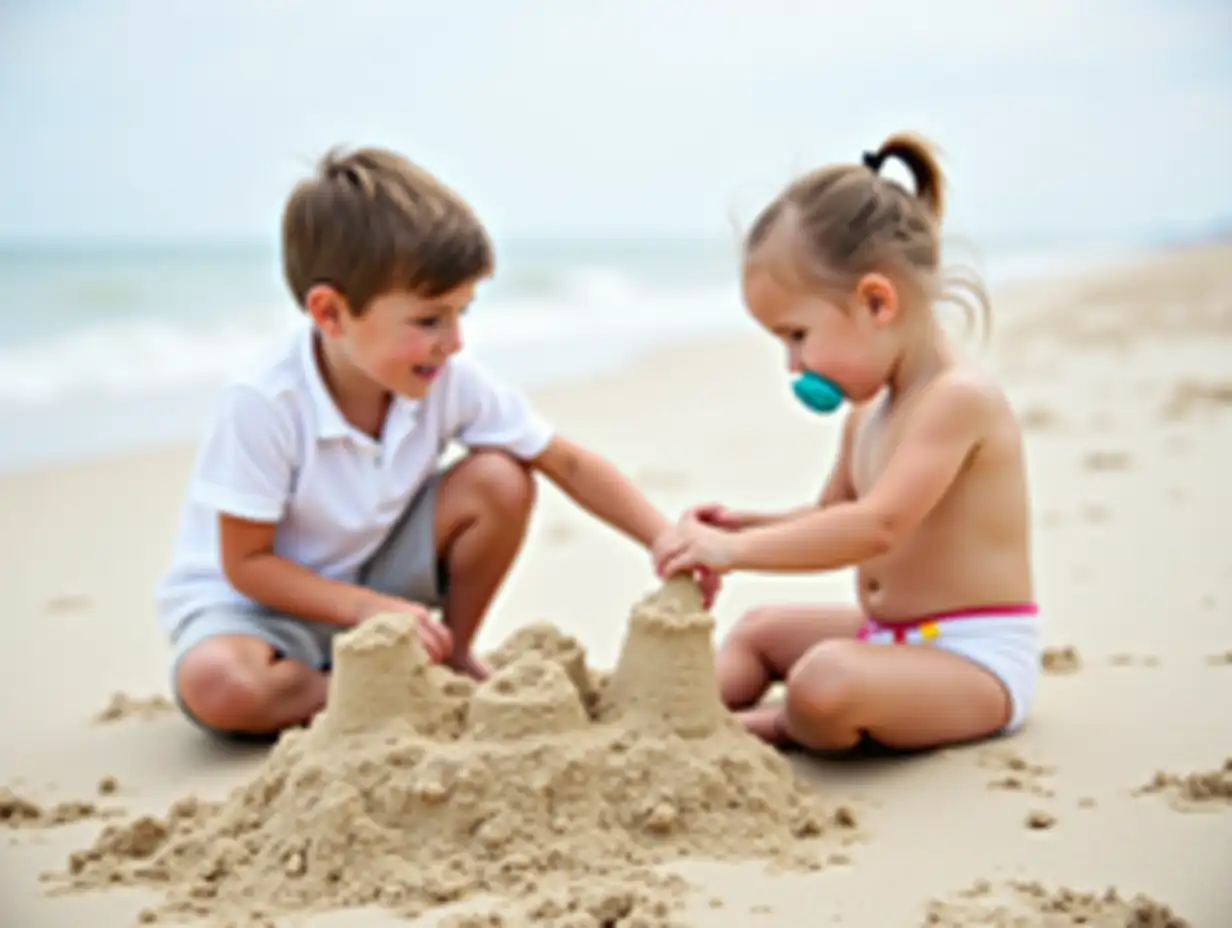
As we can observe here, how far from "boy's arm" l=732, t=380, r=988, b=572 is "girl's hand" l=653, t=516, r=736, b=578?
0.02 meters

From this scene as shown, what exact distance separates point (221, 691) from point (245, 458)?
0.48m

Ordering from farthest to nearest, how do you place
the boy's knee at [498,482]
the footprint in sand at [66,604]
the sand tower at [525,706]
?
the footprint in sand at [66,604] → the boy's knee at [498,482] → the sand tower at [525,706]

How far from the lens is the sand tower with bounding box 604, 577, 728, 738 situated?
7.77 ft

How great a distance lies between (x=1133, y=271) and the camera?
739 inches

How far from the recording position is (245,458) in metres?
2.95

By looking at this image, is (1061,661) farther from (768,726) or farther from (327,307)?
(327,307)

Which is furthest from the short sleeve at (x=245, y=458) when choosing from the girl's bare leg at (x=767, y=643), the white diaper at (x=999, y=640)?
the white diaper at (x=999, y=640)

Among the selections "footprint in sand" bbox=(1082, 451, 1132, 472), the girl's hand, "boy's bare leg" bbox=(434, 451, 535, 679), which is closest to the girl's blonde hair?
the girl's hand

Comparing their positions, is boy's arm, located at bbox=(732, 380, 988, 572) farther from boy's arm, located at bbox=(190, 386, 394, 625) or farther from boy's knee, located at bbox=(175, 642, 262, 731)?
boy's knee, located at bbox=(175, 642, 262, 731)

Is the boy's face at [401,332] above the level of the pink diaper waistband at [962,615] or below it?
above

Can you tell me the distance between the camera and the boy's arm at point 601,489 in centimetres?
320

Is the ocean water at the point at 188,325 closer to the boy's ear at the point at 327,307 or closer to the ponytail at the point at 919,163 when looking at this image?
the boy's ear at the point at 327,307

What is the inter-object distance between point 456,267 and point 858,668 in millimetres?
1109

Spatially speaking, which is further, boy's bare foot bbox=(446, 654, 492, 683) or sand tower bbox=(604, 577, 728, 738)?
boy's bare foot bbox=(446, 654, 492, 683)
